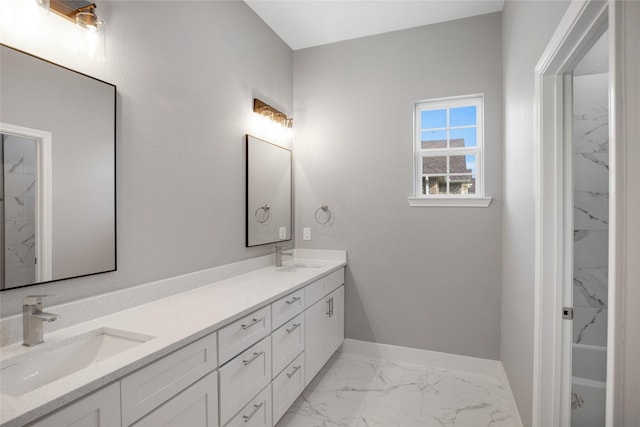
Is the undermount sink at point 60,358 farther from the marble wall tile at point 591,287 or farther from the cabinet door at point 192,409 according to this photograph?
the marble wall tile at point 591,287

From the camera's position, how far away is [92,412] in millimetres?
957

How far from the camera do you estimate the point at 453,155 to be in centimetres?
287

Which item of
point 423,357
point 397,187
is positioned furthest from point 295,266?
point 423,357

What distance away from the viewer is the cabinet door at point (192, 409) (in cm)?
116

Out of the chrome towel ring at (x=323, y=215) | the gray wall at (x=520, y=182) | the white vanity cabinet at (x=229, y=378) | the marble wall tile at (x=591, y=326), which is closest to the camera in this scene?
the white vanity cabinet at (x=229, y=378)

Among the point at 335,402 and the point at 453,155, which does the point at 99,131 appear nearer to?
the point at 335,402

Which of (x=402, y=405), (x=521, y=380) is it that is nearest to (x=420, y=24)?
(x=521, y=380)

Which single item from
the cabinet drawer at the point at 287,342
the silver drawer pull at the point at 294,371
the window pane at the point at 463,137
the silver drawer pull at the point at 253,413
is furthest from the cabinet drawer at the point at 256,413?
the window pane at the point at 463,137

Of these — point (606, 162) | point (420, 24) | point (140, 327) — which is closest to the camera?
point (140, 327)

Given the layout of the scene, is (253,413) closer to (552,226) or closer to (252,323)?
(252,323)

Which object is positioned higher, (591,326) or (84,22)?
(84,22)

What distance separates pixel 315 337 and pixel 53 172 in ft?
6.09

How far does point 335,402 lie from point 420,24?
3070 millimetres

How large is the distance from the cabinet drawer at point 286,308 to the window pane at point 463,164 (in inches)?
66.3
